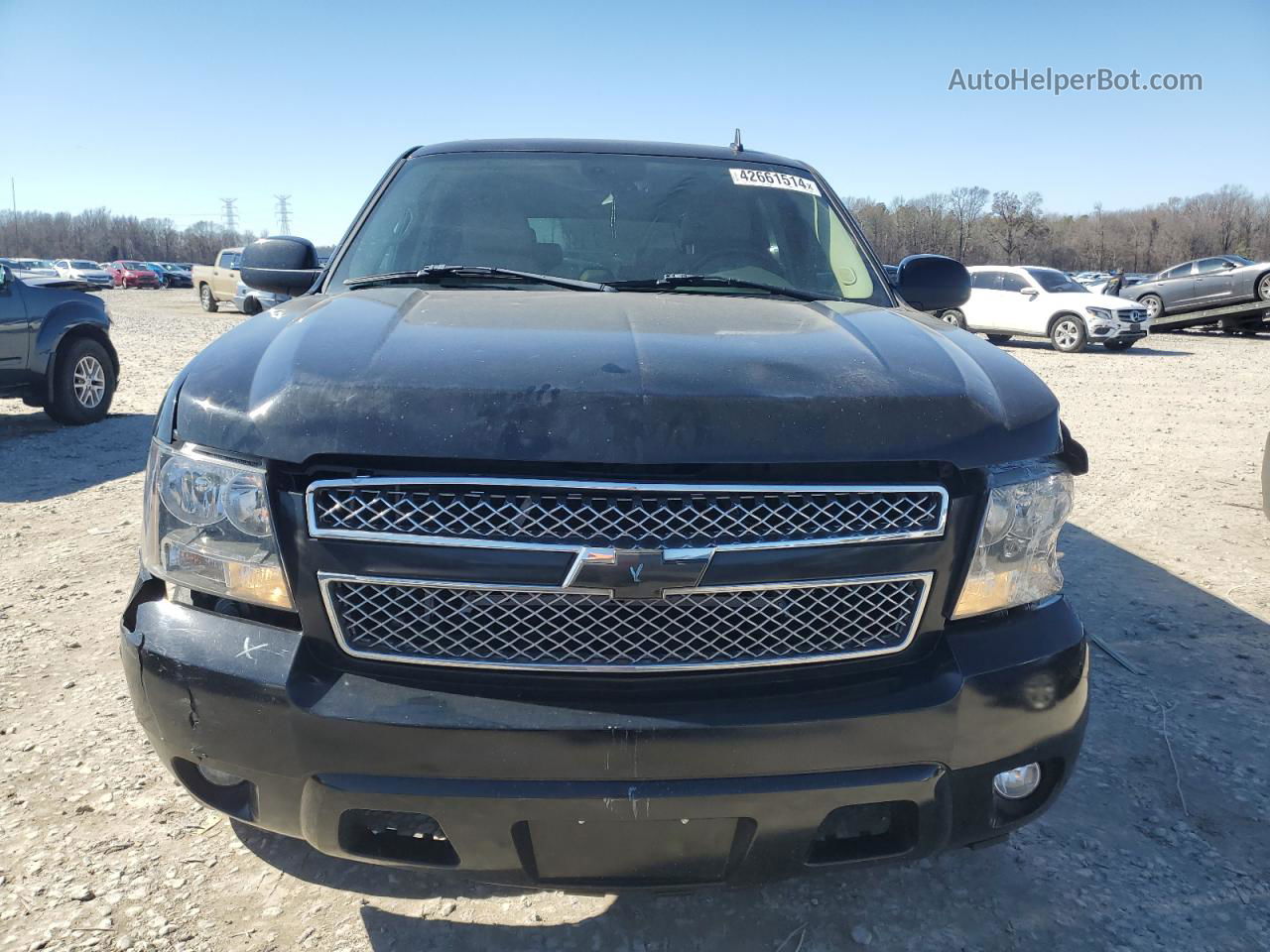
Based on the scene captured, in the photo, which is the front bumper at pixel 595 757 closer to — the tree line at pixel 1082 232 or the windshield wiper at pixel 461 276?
the windshield wiper at pixel 461 276

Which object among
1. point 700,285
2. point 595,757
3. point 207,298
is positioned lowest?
point 595,757

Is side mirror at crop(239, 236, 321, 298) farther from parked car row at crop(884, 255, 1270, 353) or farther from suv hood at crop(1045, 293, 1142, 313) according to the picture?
suv hood at crop(1045, 293, 1142, 313)

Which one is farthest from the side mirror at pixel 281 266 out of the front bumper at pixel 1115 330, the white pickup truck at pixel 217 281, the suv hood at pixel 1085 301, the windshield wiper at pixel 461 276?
the white pickup truck at pixel 217 281

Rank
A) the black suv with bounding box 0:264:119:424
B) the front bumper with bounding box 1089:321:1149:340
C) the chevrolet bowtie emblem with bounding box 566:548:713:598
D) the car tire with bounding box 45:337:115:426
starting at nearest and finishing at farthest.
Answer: the chevrolet bowtie emblem with bounding box 566:548:713:598
the black suv with bounding box 0:264:119:424
the car tire with bounding box 45:337:115:426
the front bumper with bounding box 1089:321:1149:340

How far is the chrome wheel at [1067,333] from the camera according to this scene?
17.9 m

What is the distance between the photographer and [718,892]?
2.13m

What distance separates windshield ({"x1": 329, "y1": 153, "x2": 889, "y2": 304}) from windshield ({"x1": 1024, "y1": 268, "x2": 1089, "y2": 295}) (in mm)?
16904

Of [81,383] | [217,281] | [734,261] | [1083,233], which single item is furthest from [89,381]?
[1083,233]

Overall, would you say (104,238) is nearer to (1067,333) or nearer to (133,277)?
(133,277)

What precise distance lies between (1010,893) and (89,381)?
8995 mm

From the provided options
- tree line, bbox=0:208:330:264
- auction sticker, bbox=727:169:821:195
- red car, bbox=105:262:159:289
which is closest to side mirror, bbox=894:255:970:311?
auction sticker, bbox=727:169:821:195

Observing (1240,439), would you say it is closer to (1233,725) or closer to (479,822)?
(1233,725)

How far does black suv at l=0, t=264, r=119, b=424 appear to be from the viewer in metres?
8.06

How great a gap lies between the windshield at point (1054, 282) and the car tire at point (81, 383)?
646 inches
